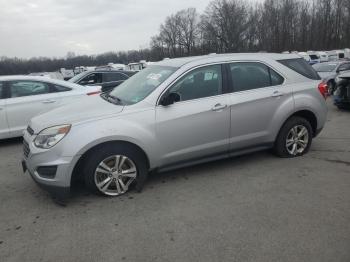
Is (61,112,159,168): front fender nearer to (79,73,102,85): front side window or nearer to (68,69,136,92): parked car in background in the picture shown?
(68,69,136,92): parked car in background

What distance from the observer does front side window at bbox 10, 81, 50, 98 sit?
792cm

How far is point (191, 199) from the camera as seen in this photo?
14.6ft

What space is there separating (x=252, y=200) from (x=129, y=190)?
157cm

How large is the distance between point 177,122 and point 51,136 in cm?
157

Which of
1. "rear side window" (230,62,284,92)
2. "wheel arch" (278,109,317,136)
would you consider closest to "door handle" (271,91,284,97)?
"rear side window" (230,62,284,92)

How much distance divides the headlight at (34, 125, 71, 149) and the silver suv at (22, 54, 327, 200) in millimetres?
12

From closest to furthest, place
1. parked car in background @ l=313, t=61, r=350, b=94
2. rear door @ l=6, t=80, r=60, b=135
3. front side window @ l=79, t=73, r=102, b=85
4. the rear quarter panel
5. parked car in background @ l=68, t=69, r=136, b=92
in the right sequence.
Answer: the rear quarter panel, rear door @ l=6, t=80, r=60, b=135, parked car in background @ l=68, t=69, r=136, b=92, front side window @ l=79, t=73, r=102, b=85, parked car in background @ l=313, t=61, r=350, b=94

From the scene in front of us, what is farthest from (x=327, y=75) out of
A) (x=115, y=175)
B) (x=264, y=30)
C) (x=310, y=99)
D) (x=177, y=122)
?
(x=264, y=30)

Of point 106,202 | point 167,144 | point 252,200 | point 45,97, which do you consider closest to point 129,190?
point 106,202

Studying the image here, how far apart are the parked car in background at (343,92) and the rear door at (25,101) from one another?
7470 millimetres

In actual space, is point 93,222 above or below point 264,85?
below

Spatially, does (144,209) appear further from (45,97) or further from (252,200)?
(45,97)

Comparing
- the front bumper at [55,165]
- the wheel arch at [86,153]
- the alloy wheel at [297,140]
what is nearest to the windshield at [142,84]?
the wheel arch at [86,153]

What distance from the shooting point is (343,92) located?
33.3ft
